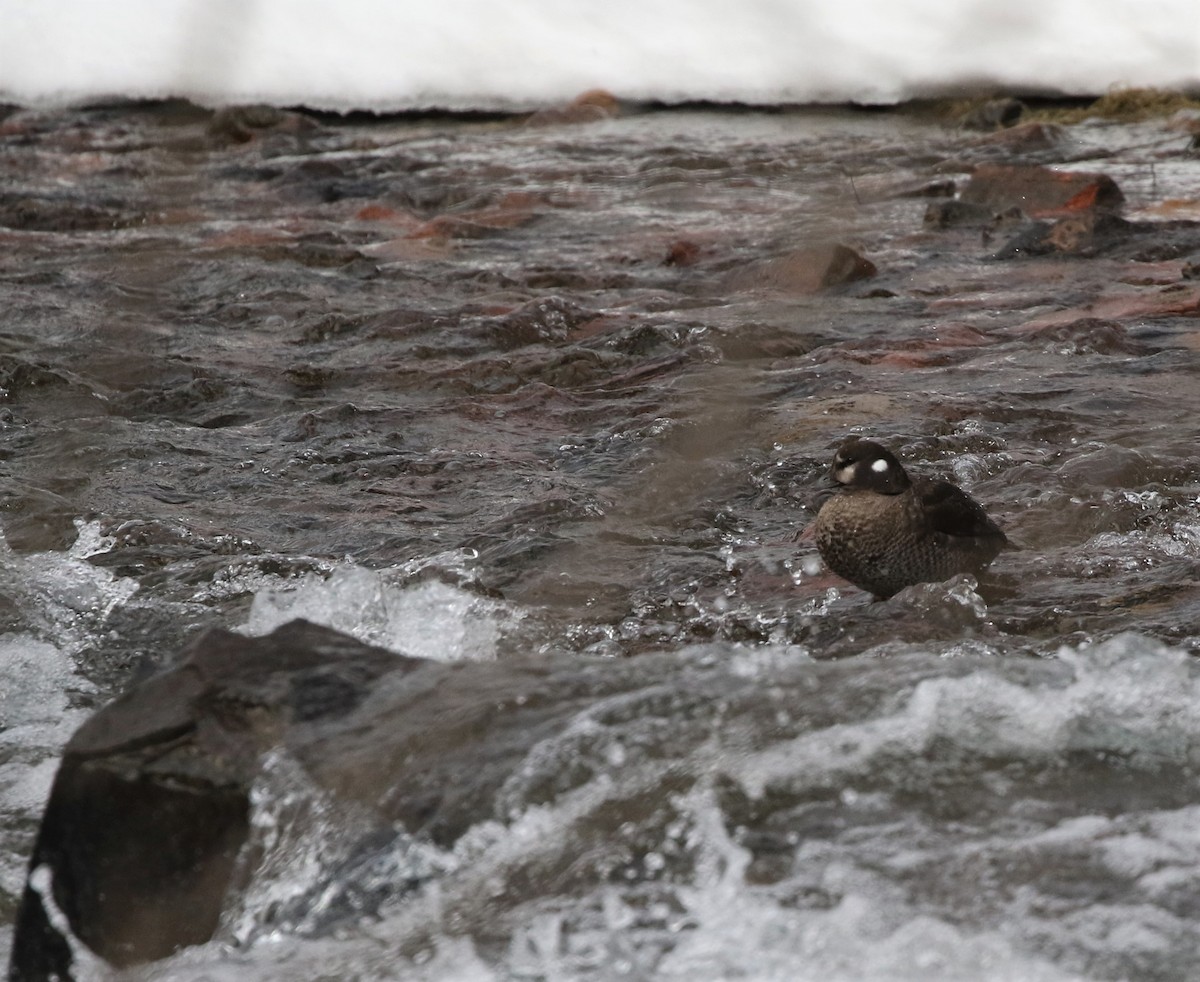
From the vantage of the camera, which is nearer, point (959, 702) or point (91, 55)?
point (959, 702)

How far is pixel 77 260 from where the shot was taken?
300 inches

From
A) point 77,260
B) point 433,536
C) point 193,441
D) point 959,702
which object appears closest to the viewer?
point 959,702

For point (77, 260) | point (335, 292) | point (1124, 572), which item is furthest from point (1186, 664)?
point (77, 260)

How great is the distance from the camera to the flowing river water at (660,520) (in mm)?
2152

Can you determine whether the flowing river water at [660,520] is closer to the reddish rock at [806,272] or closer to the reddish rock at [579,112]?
the reddish rock at [806,272]

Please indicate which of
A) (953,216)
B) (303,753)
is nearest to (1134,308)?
(953,216)

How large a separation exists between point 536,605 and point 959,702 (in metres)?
1.54

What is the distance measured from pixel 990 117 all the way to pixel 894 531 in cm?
762

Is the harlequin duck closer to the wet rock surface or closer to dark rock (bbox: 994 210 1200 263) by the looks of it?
the wet rock surface

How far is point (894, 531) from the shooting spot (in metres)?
4.02

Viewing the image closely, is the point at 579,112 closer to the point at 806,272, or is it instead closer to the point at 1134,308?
the point at 806,272

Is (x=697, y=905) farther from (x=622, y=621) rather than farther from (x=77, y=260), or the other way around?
(x=77, y=260)

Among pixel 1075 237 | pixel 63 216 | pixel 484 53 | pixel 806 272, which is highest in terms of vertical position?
pixel 484 53

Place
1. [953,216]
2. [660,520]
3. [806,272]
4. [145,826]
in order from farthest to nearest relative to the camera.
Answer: [953,216]
[806,272]
[660,520]
[145,826]
